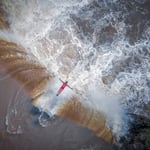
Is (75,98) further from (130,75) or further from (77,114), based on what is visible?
(130,75)

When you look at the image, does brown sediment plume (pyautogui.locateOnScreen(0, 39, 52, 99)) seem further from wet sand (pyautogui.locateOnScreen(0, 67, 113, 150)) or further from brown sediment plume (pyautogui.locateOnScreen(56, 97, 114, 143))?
brown sediment plume (pyautogui.locateOnScreen(56, 97, 114, 143))

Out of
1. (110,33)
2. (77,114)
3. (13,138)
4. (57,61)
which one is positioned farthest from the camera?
(110,33)

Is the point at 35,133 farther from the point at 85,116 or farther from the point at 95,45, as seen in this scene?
the point at 95,45

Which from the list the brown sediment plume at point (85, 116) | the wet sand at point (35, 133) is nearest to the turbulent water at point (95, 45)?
the brown sediment plume at point (85, 116)

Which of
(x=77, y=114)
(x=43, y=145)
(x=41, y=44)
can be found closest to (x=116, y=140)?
(x=77, y=114)

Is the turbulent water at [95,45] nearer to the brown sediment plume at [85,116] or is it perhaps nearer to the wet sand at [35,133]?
the brown sediment plume at [85,116]

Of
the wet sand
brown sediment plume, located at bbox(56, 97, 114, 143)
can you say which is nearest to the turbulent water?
brown sediment plume, located at bbox(56, 97, 114, 143)

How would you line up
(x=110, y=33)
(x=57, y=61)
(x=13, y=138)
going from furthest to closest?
1. (x=110, y=33)
2. (x=57, y=61)
3. (x=13, y=138)
